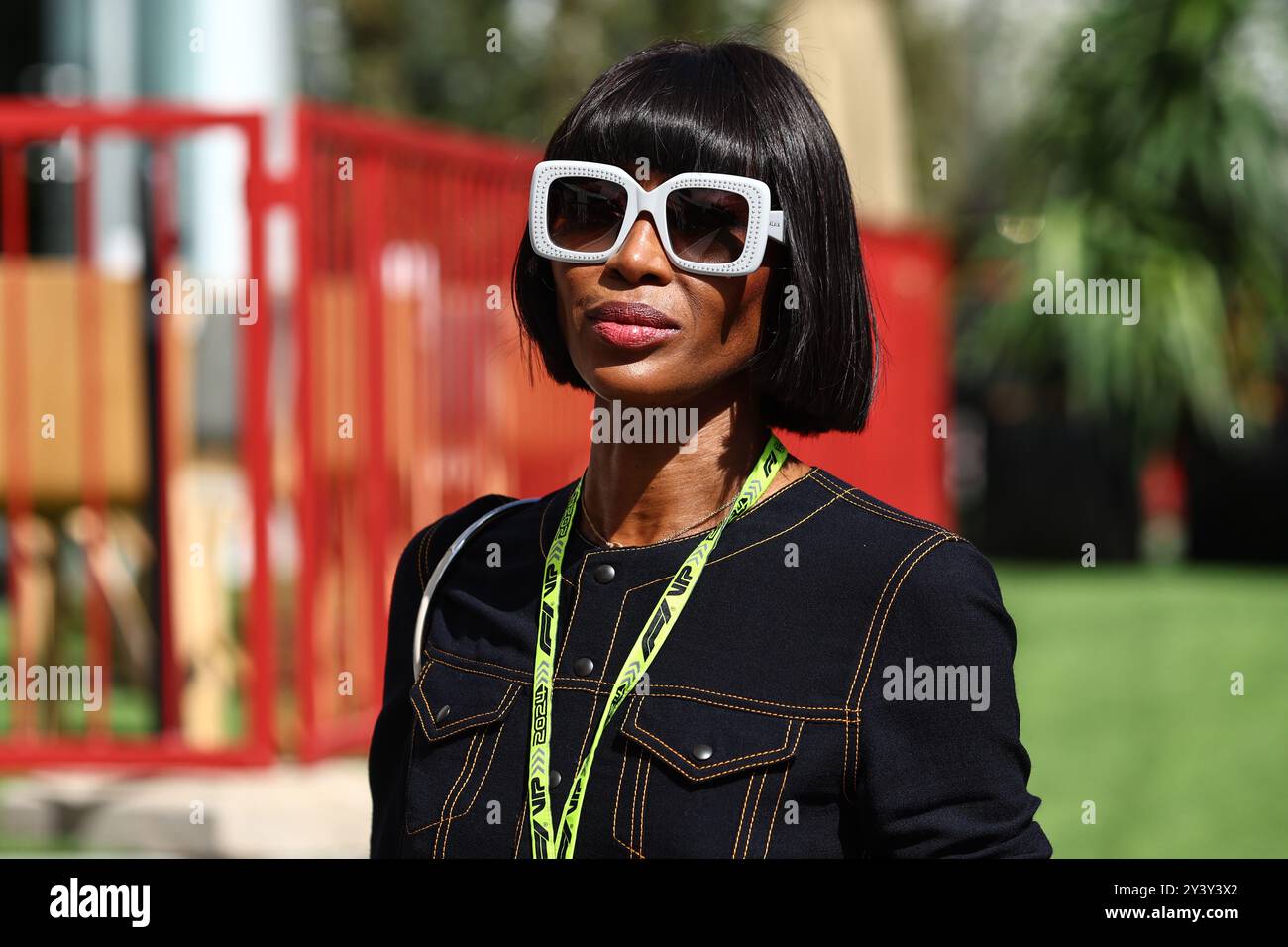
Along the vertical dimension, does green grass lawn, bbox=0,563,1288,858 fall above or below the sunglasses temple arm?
below

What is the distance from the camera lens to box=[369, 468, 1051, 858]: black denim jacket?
195 cm

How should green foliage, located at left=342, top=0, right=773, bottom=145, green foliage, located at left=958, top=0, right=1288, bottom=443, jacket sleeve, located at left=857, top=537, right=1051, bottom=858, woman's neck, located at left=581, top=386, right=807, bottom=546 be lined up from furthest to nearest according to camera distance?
green foliage, located at left=342, top=0, right=773, bottom=145, green foliage, located at left=958, top=0, right=1288, bottom=443, woman's neck, located at left=581, top=386, right=807, bottom=546, jacket sleeve, located at left=857, top=537, right=1051, bottom=858

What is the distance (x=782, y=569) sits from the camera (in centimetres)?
206

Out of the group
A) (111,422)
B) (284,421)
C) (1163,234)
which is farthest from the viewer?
(1163,234)

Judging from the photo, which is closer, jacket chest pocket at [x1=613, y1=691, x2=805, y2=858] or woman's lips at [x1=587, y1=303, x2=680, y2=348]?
jacket chest pocket at [x1=613, y1=691, x2=805, y2=858]

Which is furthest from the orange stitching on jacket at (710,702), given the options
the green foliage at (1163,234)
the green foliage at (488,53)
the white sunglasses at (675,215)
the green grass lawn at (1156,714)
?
the green foliage at (488,53)

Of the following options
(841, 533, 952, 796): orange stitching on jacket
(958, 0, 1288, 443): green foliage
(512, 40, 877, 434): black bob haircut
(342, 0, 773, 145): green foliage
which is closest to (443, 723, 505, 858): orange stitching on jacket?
(841, 533, 952, 796): orange stitching on jacket

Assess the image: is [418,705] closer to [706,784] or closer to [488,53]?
[706,784]

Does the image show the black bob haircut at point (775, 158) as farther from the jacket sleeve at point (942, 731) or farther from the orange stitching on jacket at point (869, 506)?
the jacket sleeve at point (942, 731)

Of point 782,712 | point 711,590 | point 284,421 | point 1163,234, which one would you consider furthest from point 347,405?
point 1163,234

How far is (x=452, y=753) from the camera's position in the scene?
215cm

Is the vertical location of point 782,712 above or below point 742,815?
above

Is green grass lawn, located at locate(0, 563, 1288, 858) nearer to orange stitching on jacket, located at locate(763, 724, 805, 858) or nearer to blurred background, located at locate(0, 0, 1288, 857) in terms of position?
blurred background, located at locate(0, 0, 1288, 857)

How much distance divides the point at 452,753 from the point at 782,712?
1.36 feet
